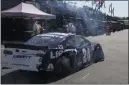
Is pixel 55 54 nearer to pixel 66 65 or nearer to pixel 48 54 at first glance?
pixel 48 54

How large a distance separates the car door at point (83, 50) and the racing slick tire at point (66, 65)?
426 millimetres

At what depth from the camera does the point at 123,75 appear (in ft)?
30.3

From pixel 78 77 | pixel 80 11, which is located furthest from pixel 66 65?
pixel 80 11

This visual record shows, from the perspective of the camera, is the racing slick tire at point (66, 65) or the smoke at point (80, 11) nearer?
the racing slick tire at point (66, 65)

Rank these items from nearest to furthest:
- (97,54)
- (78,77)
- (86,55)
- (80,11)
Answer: (78,77) → (86,55) → (97,54) → (80,11)

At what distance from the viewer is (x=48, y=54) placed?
27.7ft

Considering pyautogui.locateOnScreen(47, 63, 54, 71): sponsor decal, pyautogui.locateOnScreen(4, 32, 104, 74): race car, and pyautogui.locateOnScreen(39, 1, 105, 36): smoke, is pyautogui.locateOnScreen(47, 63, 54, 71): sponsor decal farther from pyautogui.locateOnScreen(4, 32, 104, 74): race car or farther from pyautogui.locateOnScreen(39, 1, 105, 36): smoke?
pyautogui.locateOnScreen(39, 1, 105, 36): smoke

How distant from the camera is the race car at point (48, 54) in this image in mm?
8406

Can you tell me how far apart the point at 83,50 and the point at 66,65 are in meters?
1.35

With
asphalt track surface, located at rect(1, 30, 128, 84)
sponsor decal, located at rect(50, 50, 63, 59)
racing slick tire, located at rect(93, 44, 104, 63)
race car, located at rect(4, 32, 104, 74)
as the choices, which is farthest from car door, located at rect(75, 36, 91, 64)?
sponsor decal, located at rect(50, 50, 63, 59)

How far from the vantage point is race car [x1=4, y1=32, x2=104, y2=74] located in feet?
27.6

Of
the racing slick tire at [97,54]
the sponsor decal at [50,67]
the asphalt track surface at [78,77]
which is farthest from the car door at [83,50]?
the sponsor decal at [50,67]

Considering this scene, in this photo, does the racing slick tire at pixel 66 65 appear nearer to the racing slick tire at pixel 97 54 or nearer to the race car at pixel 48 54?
the race car at pixel 48 54

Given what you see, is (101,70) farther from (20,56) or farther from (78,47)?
(20,56)
